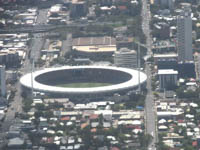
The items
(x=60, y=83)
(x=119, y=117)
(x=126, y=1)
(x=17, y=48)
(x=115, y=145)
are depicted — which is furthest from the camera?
(x=126, y=1)

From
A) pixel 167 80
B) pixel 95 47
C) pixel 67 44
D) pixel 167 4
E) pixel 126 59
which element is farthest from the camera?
pixel 167 4

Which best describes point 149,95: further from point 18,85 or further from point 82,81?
point 18,85

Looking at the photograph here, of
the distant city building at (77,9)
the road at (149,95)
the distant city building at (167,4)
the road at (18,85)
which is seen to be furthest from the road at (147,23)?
the road at (18,85)

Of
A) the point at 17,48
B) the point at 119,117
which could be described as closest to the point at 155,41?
the point at 17,48

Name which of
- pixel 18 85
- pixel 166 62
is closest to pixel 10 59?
pixel 18 85

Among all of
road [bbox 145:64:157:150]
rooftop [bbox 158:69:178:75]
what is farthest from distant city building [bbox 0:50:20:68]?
rooftop [bbox 158:69:178:75]

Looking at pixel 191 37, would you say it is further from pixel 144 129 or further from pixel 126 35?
pixel 144 129

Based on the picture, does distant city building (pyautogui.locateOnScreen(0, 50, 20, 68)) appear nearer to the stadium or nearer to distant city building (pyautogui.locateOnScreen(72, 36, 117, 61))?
the stadium
